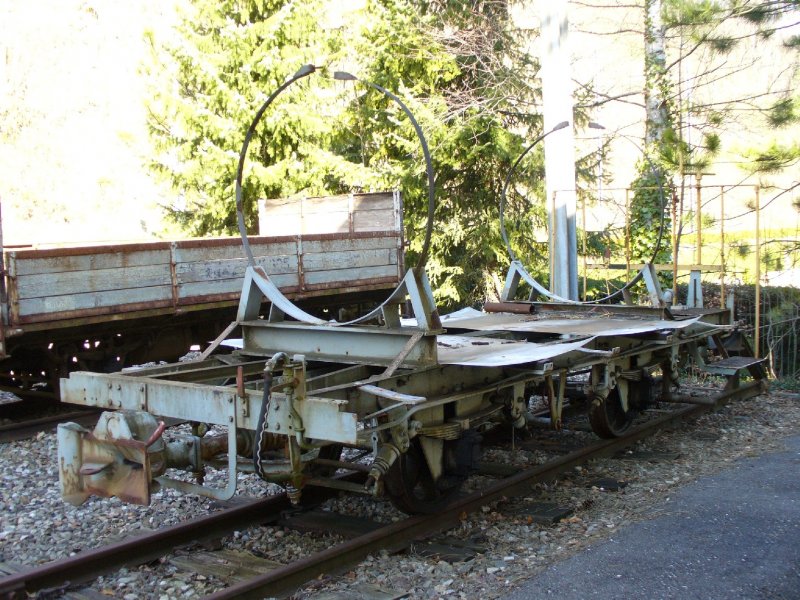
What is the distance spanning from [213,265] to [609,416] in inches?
190

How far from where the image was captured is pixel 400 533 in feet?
17.4

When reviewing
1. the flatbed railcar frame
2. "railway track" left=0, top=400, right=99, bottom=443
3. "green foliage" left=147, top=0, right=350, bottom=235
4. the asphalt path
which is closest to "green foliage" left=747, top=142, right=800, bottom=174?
the flatbed railcar frame

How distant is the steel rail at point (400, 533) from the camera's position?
14.8ft

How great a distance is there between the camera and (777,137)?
9.87 metres

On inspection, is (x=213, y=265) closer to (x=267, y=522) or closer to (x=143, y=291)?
(x=143, y=291)

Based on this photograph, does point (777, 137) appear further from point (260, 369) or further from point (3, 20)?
point (3, 20)

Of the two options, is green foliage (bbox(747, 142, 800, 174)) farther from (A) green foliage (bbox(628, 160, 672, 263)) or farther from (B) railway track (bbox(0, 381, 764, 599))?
(B) railway track (bbox(0, 381, 764, 599))

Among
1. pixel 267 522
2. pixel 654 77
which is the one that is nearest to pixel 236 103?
pixel 654 77

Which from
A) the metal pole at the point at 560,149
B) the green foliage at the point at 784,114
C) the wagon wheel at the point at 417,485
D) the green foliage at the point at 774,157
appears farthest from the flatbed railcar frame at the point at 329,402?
the metal pole at the point at 560,149

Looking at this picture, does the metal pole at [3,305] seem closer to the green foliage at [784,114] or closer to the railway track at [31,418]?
the railway track at [31,418]

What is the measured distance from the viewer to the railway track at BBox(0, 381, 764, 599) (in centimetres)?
454

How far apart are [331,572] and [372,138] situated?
13.3 m

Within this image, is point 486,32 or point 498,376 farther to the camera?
point 486,32

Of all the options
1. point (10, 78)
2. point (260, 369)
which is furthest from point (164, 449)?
point (10, 78)
